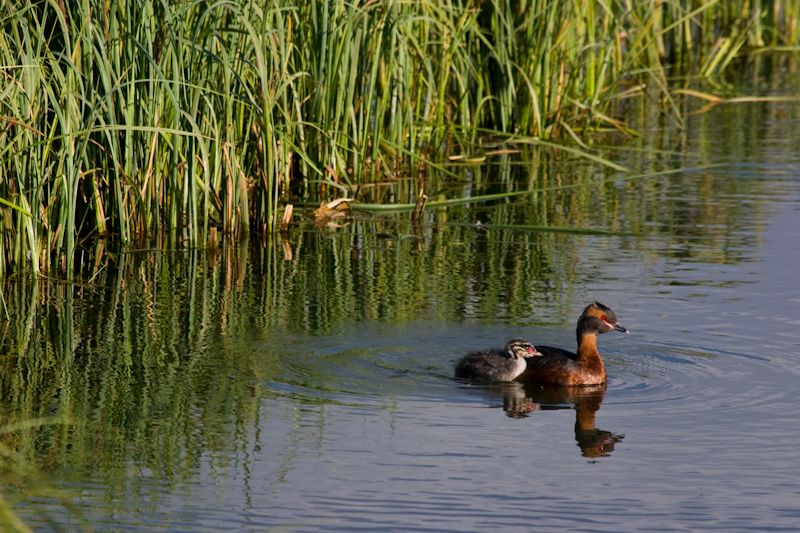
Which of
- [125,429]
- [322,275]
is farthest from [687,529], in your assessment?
[322,275]

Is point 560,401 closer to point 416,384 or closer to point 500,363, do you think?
point 500,363

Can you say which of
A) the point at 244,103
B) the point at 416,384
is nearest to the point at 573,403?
the point at 416,384

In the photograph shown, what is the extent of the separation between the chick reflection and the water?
2 centimetres

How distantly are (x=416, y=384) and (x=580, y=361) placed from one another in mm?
757

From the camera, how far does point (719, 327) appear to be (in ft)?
21.0

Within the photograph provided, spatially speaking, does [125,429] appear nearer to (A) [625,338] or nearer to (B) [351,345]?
(B) [351,345]

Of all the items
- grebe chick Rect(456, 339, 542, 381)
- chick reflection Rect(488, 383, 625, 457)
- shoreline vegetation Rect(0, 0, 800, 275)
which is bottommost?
chick reflection Rect(488, 383, 625, 457)

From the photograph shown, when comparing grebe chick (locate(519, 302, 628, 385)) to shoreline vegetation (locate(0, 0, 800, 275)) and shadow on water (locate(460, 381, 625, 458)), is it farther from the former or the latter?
shoreline vegetation (locate(0, 0, 800, 275))

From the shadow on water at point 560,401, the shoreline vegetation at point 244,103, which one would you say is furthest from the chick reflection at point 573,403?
the shoreline vegetation at point 244,103

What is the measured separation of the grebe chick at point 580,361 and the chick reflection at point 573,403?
0.13ft

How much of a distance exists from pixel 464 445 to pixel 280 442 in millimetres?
701

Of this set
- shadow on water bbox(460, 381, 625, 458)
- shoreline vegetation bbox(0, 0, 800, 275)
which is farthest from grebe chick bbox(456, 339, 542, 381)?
shoreline vegetation bbox(0, 0, 800, 275)

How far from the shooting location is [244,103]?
7.99 m

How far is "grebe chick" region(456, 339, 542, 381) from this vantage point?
574 centimetres
